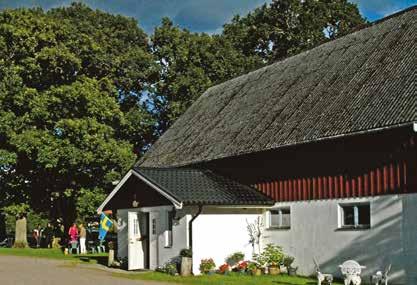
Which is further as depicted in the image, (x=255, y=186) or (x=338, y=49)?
(x=338, y=49)

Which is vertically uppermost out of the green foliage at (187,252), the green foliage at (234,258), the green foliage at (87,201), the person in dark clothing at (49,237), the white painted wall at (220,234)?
the green foliage at (87,201)

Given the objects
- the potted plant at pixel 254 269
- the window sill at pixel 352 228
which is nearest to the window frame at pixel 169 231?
the potted plant at pixel 254 269

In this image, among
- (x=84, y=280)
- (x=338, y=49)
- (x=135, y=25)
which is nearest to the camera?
(x=84, y=280)

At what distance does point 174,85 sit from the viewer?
145ft

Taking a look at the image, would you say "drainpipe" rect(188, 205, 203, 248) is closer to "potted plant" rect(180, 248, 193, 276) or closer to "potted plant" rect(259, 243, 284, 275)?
"potted plant" rect(180, 248, 193, 276)

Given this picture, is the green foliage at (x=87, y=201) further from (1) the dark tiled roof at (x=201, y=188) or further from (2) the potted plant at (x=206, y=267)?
(2) the potted plant at (x=206, y=267)

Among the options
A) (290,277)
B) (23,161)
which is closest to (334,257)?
(290,277)

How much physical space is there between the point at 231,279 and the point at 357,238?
13.0ft

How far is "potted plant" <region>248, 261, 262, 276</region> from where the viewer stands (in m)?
21.1

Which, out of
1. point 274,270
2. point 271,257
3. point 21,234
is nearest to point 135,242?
point 271,257

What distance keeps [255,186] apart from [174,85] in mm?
22026

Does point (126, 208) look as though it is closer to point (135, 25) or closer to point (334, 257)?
point (334, 257)

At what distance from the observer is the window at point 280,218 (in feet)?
71.8

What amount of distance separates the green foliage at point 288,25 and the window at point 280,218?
2983 centimetres
